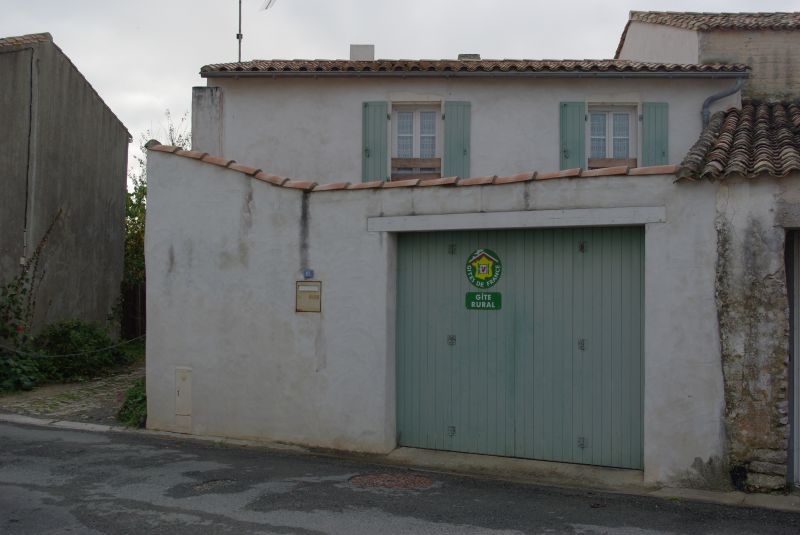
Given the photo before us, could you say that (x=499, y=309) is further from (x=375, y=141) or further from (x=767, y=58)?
(x=767, y=58)

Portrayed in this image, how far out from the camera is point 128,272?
20.4m

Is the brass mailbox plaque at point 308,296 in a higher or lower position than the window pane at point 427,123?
lower

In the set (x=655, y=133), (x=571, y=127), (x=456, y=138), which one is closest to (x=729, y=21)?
(x=655, y=133)

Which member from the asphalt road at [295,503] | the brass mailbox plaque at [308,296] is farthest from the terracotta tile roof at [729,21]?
the asphalt road at [295,503]

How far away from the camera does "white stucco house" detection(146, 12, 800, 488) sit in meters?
7.00

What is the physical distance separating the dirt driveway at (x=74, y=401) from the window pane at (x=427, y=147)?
590 cm

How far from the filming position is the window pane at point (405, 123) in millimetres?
12617

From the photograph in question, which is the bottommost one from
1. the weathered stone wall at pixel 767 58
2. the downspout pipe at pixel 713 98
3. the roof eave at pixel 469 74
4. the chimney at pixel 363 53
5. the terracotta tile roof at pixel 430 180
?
the terracotta tile roof at pixel 430 180

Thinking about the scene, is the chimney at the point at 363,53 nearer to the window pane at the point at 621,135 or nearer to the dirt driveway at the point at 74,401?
the window pane at the point at 621,135

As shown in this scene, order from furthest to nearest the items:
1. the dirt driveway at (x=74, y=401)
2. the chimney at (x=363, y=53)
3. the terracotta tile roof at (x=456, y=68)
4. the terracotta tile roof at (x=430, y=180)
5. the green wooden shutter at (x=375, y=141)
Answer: the chimney at (x=363, y=53), the green wooden shutter at (x=375, y=141), the terracotta tile roof at (x=456, y=68), the dirt driveway at (x=74, y=401), the terracotta tile roof at (x=430, y=180)

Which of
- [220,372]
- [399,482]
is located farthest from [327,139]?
[399,482]

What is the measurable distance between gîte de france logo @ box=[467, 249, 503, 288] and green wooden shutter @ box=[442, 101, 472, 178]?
4084mm

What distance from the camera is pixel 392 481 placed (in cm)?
738

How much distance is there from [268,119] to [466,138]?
10.5 feet
